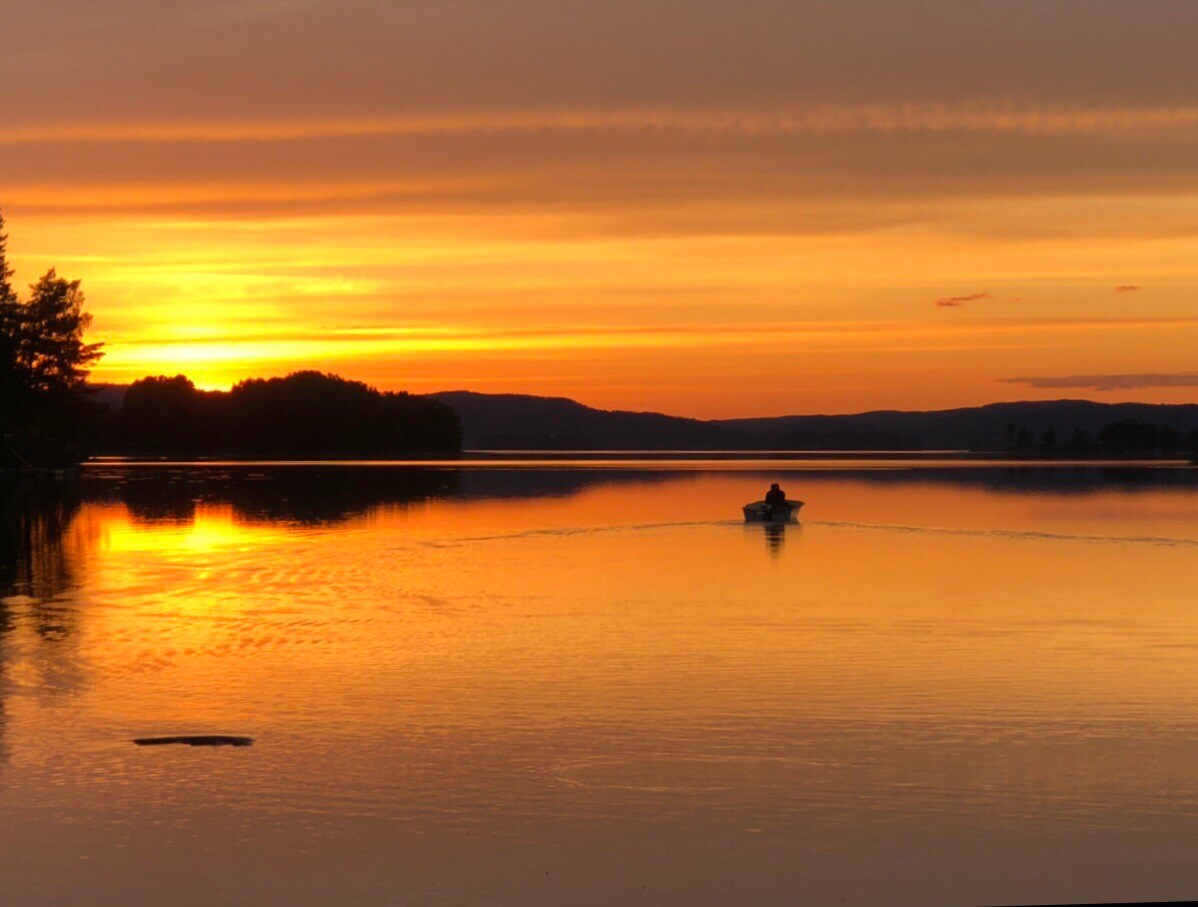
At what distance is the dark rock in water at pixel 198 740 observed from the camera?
18.0m

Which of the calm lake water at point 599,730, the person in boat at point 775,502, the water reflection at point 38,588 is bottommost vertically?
the calm lake water at point 599,730

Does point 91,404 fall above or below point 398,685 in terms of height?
above

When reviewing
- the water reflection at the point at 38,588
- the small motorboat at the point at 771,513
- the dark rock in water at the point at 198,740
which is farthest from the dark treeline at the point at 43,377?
the dark rock in water at the point at 198,740

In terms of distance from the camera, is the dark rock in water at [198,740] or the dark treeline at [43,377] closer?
the dark rock in water at [198,740]

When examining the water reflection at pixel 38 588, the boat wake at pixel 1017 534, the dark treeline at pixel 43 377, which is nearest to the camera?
the water reflection at pixel 38 588

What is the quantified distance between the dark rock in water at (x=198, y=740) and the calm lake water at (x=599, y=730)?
20 cm

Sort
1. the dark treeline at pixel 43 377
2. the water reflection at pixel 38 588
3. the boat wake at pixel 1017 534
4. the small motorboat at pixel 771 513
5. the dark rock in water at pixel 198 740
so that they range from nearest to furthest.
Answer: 1. the dark rock in water at pixel 198 740
2. the water reflection at pixel 38 588
3. the boat wake at pixel 1017 534
4. the small motorboat at pixel 771 513
5. the dark treeline at pixel 43 377

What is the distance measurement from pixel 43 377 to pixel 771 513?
7955cm

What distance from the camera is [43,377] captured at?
393 feet

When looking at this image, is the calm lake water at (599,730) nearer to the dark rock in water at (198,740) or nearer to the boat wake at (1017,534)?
the dark rock in water at (198,740)

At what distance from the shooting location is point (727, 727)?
19.0 m

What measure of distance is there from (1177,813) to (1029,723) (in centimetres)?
420

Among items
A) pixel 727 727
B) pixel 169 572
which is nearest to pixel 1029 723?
pixel 727 727

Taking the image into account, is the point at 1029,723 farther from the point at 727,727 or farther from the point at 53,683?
the point at 53,683
